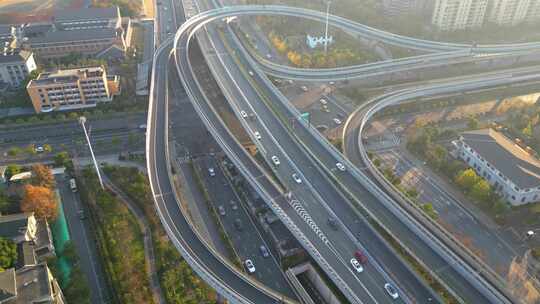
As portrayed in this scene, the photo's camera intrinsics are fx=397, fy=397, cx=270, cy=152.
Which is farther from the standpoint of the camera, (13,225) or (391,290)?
(13,225)

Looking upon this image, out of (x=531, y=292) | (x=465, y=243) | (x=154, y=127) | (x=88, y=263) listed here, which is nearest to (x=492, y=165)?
(x=465, y=243)

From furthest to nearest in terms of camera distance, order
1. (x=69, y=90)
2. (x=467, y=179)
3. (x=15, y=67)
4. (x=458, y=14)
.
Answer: (x=458, y=14)
(x=15, y=67)
(x=69, y=90)
(x=467, y=179)

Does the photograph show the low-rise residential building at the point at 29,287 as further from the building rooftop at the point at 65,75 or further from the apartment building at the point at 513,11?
the apartment building at the point at 513,11

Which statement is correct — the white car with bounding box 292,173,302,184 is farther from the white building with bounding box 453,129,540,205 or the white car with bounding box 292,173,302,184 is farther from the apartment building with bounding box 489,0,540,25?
the apartment building with bounding box 489,0,540,25

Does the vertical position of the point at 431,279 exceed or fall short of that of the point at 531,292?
it exceeds it

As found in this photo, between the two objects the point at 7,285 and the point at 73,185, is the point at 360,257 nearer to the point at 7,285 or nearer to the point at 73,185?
the point at 7,285

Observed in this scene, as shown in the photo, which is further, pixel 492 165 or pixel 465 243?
pixel 492 165

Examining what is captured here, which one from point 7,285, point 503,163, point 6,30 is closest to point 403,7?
point 503,163

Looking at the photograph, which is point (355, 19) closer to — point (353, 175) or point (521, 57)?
point (521, 57)
